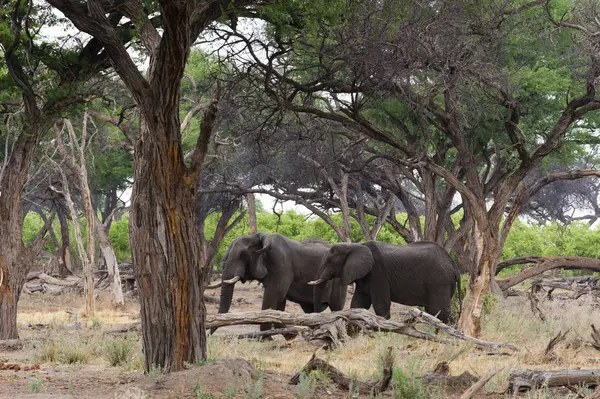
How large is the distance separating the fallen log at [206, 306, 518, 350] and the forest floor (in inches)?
7.8

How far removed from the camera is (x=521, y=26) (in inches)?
776

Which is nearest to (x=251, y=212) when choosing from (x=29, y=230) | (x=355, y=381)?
(x=29, y=230)

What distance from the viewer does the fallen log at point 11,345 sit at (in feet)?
47.6

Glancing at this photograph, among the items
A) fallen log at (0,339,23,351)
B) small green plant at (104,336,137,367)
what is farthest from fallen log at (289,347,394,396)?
fallen log at (0,339,23,351)

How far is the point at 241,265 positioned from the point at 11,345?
5790 mm

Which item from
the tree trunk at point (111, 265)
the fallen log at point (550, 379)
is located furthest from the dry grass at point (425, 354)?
the tree trunk at point (111, 265)

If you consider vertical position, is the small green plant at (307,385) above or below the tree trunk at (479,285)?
below

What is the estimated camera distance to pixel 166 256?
10.6m

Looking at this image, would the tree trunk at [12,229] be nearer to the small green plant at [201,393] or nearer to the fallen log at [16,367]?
the fallen log at [16,367]

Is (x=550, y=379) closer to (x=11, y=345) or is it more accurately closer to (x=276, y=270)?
(x=11, y=345)

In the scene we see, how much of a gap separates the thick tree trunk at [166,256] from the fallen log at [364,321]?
4247 mm

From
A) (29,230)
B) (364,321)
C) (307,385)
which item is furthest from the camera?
(29,230)

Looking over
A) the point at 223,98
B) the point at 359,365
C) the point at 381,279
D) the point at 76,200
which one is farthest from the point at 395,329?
the point at 76,200

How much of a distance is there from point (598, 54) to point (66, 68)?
934 centimetres
